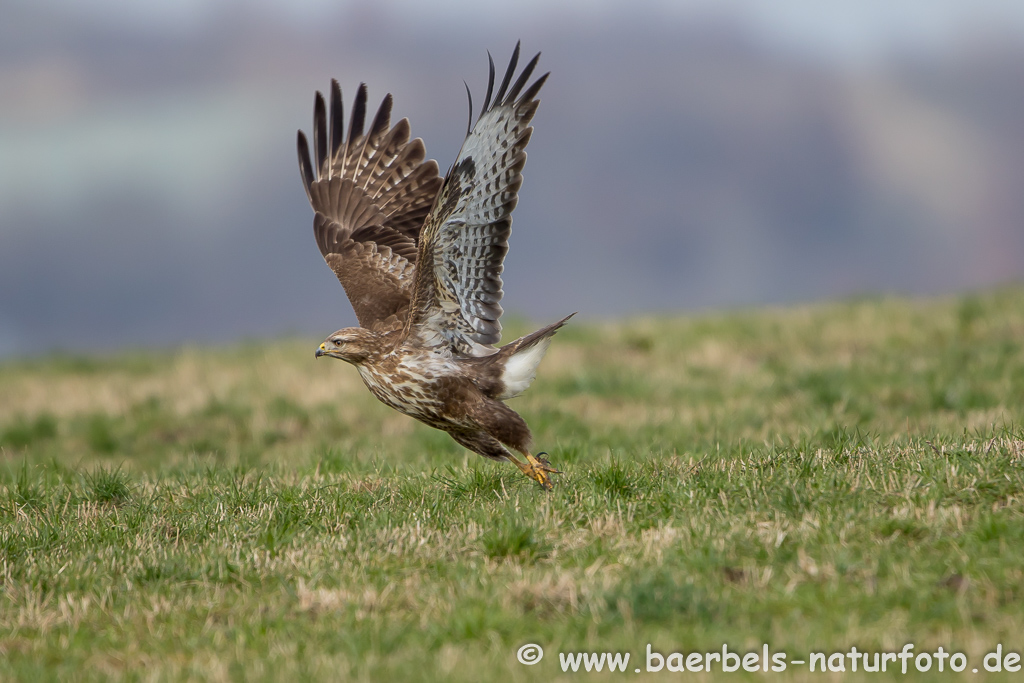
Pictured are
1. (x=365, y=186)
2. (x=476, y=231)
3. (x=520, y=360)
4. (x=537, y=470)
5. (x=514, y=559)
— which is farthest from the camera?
(x=365, y=186)

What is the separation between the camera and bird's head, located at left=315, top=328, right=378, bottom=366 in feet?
24.1

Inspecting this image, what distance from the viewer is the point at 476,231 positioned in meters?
7.17

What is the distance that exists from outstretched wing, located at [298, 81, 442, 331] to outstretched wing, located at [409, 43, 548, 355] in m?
1.61

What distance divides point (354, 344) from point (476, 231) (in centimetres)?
121

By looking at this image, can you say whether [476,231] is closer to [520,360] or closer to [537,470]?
[520,360]

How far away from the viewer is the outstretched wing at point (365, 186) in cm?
927

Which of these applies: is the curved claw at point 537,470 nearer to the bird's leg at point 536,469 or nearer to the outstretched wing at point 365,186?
the bird's leg at point 536,469

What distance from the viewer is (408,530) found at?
558cm

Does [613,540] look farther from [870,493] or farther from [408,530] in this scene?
[870,493]

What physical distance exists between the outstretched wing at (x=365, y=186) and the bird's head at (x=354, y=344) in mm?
1659

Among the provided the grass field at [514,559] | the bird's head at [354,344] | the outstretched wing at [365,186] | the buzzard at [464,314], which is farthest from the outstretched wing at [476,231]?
the outstretched wing at [365,186]

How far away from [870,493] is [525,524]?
1.91m

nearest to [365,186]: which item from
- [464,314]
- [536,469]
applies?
[464,314]

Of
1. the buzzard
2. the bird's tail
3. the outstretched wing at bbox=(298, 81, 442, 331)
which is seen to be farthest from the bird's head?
the outstretched wing at bbox=(298, 81, 442, 331)
